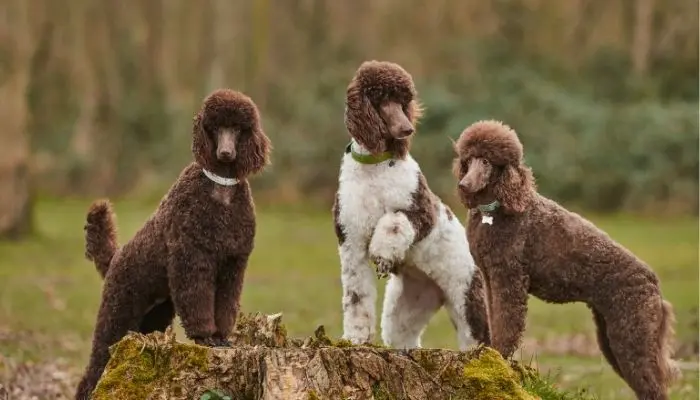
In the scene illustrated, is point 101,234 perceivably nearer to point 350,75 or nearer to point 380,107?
point 380,107

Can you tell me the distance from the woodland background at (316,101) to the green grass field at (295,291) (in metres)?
0.11

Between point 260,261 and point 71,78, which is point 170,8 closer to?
point 71,78

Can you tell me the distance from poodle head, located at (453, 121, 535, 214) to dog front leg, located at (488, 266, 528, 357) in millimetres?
404

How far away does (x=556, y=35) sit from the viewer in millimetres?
30141

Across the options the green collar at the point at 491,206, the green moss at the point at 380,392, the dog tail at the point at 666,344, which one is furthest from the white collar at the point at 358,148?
the dog tail at the point at 666,344

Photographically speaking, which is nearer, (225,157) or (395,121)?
(225,157)

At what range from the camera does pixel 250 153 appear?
7.00 metres

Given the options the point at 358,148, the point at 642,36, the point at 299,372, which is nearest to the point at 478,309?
the point at 358,148

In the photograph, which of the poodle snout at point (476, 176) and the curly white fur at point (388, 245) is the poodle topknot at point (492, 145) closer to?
the poodle snout at point (476, 176)

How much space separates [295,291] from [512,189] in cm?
971

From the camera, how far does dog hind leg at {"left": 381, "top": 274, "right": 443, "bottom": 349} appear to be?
7.96 metres

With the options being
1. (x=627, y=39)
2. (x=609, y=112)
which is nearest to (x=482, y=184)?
(x=609, y=112)

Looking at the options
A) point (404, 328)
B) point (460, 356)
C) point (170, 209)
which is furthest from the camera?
point (404, 328)

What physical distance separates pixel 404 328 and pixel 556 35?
75.6 ft
